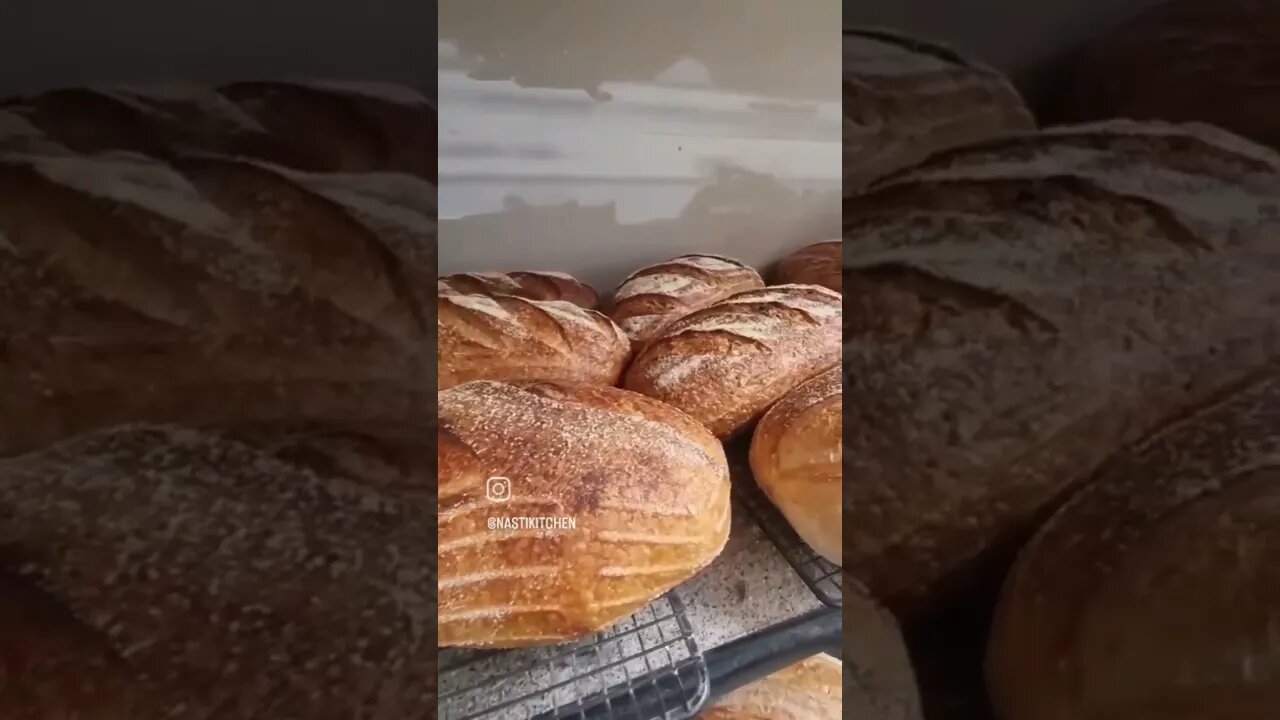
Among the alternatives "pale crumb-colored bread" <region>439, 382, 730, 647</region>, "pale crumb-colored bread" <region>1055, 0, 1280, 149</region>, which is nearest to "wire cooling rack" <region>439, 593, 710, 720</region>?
"pale crumb-colored bread" <region>439, 382, 730, 647</region>

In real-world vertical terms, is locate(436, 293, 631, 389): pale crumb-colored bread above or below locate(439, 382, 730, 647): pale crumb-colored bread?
above

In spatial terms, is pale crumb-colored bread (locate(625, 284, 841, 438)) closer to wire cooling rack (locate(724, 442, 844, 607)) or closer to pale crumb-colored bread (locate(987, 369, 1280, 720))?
wire cooling rack (locate(724, 442, 844, 607))

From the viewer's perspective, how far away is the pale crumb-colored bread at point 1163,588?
2.56 feet

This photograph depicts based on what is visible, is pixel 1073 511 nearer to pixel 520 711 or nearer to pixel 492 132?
pixel 520 711

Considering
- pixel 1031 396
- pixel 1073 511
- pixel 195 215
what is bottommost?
pixel 1073 511

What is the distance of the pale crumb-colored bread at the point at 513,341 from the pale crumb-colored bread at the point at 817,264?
247 mm

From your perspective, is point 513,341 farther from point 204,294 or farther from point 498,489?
point 204,294

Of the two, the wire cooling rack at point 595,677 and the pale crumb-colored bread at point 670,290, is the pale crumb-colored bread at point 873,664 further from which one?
the pale crumb-colored bread at point 670,290

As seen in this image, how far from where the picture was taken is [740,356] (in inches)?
35.5

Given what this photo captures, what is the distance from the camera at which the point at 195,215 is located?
0.82 metres

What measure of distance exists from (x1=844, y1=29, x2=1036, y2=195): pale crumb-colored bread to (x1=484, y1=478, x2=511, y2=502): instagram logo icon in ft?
1.74

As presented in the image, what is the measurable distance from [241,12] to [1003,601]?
1109mm

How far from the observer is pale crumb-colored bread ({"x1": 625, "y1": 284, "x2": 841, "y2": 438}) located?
89 centimetres

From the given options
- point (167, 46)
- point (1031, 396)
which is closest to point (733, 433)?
point (1031, 396)
